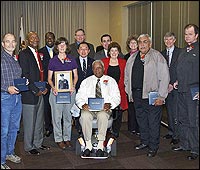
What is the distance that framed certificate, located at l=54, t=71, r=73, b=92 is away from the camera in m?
4.04

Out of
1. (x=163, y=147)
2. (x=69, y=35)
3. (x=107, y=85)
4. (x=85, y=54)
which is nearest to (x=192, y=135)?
(x=163, y=147)

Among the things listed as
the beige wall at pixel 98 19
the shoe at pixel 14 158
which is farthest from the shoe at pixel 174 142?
the beige wall at pixel 98 19

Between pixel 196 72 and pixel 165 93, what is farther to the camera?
pixel 165 93

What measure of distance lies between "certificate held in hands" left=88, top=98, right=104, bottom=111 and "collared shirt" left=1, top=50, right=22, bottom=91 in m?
1.02

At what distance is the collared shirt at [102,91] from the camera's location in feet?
13.1

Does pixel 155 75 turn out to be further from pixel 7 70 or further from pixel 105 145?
pixel 7 70

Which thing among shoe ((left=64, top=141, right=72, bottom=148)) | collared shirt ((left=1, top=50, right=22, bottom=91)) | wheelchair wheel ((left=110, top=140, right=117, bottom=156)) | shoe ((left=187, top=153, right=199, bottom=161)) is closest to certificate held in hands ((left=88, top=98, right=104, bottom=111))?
wheelchair wheel ((left=110, top=140, right=117, bottom=156))

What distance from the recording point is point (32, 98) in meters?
3.79

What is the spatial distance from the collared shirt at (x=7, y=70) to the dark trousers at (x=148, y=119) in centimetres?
164

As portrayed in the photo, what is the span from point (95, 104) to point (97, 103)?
0.10ft

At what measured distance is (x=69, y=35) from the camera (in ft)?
30.9

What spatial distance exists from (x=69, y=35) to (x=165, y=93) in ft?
20.3

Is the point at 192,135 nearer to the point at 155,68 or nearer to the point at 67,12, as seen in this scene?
the point at 155,68

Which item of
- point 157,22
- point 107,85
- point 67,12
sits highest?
point 67,12
